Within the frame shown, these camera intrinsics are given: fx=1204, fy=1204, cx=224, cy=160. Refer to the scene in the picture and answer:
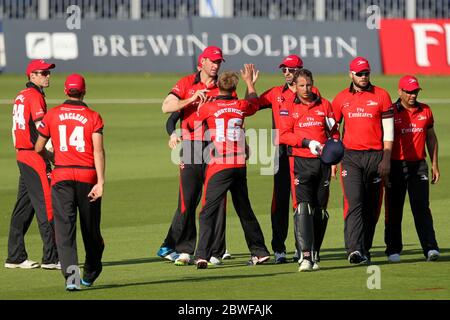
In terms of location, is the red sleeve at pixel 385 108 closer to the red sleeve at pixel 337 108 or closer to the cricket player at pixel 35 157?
the red sleeve at pixel 337 108

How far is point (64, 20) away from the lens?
34.6m

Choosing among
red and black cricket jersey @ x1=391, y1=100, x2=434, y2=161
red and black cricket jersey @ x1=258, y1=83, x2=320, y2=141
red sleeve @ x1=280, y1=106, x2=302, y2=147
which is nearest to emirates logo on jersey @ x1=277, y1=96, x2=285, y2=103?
red and black cricket jersey @ x1=258, y1=83, x2=320, y2=141

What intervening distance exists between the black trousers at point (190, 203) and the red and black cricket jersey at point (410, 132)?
6.92 ft

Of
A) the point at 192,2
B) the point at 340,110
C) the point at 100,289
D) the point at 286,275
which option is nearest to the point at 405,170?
the point at 340,110

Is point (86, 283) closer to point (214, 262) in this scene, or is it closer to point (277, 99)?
point (214, 262)

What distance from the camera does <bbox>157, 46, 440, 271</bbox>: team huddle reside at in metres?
12.6

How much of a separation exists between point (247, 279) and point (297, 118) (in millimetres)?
1870

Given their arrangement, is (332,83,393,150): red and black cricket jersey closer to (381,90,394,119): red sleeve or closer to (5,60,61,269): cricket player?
(381,90,394,119): red sleeve

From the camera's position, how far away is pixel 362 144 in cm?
1305

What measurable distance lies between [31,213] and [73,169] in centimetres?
223

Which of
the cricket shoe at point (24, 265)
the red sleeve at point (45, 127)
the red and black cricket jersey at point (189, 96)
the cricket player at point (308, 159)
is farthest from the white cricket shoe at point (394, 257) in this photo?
the red sleeve at point (45, 127)

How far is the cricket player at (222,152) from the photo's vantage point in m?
12.7

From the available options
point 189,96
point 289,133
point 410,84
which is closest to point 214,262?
point 289,133
